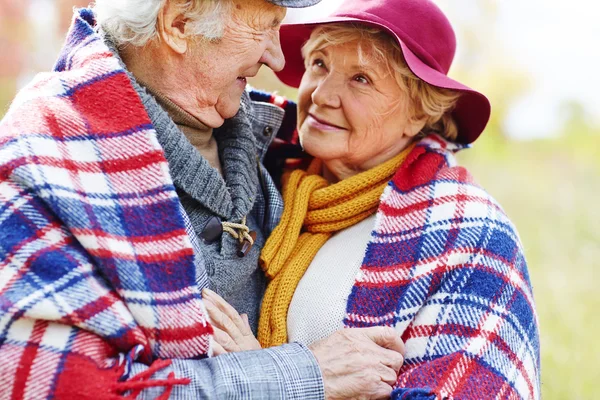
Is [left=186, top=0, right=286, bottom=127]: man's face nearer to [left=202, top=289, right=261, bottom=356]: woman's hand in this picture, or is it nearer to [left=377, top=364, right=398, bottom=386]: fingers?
[left=202, top=289, right=261, bottom=356]: woman's hand

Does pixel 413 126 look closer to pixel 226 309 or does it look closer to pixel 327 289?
pixel 327 289

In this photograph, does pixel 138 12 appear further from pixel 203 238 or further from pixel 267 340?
pixel 267 340

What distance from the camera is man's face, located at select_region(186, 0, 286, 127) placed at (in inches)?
78.6

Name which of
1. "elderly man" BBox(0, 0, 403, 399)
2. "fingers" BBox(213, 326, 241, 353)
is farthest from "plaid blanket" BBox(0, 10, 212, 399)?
"fingers" BBox(213, 326, 241, 353)

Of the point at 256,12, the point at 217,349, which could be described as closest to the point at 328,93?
the point at 256,12

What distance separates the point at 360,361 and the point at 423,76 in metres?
0.97

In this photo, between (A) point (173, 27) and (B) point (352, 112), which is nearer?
(A) point (173, 27)

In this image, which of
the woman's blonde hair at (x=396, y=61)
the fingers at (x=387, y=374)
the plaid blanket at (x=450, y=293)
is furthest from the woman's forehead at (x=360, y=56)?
the fingers at (x=387, y=374)

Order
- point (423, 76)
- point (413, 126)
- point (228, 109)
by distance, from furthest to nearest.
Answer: point (413, 126)
point (423, 76)
point (228, 109)

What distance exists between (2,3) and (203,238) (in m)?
5.56

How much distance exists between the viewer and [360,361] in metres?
1.87

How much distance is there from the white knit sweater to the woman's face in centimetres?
30

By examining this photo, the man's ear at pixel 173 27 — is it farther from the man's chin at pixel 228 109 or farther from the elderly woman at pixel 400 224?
the elderly woman at pixel 400 224

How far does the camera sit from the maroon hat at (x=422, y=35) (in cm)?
228
